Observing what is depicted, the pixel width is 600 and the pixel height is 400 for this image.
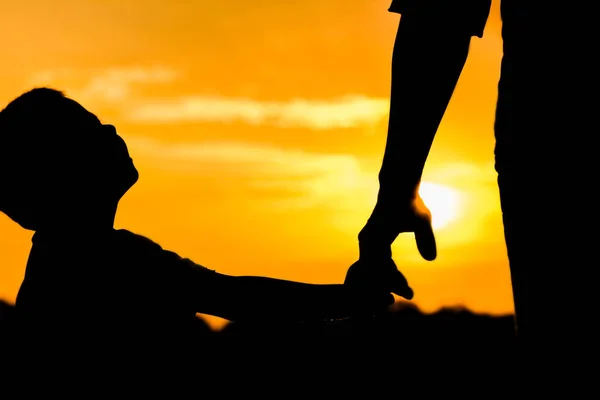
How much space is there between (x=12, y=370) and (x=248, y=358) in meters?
8.41

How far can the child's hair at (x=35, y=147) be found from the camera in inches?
105

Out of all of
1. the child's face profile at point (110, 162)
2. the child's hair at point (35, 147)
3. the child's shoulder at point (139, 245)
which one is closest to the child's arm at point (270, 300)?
the child's shoulder at point (139, 245)

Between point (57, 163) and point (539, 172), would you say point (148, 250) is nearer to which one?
point (57, 163)

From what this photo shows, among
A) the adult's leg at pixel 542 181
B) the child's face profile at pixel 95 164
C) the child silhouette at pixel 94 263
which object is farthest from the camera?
the child's face profile at pixel 95 164

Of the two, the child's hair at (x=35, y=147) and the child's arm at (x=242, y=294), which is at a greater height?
the child's hair at (x=35, y=147)

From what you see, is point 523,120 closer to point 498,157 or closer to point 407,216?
point 498,157

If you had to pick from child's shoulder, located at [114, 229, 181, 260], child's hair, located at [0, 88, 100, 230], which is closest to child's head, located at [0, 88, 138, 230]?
child's hair, located at [0, 88, 100, 230]

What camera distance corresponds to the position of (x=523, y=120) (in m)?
2.07

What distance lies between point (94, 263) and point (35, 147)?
0.44m

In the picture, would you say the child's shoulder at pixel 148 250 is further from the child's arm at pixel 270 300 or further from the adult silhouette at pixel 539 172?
the adult silhouette at pixel 539 172

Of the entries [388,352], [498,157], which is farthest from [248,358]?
[498,157]

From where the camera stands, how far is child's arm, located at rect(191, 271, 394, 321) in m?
2.57

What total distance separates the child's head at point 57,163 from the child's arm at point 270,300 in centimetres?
45

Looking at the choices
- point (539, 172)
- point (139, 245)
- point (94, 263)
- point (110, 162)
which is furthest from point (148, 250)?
point (539, 172)
